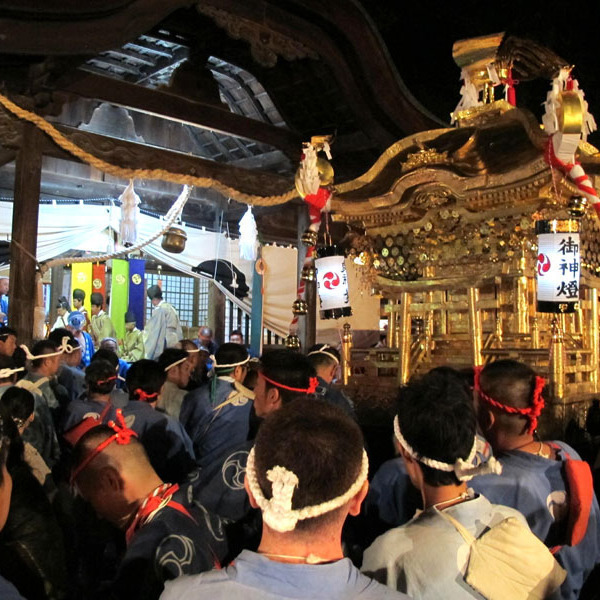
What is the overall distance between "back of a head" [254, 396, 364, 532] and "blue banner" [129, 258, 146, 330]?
33.9 feet

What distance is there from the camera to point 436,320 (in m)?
6.44

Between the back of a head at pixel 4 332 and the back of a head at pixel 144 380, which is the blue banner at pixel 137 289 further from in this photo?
the back of a head at pixel 144 380

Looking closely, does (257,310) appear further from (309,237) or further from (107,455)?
(107,455)

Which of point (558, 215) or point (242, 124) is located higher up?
point (242, 124)

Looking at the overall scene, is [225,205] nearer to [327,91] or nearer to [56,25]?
[327,91]

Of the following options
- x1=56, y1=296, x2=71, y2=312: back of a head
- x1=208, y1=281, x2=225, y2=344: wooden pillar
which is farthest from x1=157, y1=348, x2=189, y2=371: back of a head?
x1=208, y1=281, x2=225, y2=344: wooden pillar

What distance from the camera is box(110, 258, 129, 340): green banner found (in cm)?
1094

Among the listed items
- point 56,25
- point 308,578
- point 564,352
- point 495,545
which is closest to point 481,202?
point 564,352

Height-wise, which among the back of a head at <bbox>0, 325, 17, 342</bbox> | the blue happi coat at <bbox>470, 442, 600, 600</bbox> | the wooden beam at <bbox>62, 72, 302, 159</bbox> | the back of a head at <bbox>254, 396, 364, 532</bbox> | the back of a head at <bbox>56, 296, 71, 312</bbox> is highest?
the wooden beam at <bbox>62, 72, 302, 159</bbox>

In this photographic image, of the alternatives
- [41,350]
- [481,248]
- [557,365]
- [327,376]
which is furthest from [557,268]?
[41,350]

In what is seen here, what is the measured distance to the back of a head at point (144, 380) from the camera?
3.81 metres

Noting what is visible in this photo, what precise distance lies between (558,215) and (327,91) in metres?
3.37

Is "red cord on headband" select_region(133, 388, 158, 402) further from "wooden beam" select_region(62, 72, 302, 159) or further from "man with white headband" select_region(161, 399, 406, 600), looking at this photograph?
"wooden beam" select_region(62, 72, 302, 159)

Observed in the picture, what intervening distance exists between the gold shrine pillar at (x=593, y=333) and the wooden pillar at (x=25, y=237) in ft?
17.8
